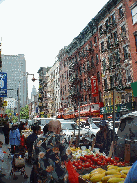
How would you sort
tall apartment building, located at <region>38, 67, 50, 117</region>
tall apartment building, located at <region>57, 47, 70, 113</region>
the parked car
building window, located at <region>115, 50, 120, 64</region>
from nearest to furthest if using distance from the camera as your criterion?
the parked car → building window, located at <region>115, 50, 120, 64</region> → tall apartment building, located at <region>57, 47, 70, 113</region> → tall apartment building, located at <region>38, 67, 50, 117</region>

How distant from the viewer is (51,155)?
3.88m

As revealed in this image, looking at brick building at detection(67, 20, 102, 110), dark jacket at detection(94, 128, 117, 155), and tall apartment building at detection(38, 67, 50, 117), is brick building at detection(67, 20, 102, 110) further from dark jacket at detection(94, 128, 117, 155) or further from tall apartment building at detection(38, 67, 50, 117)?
dark jacket at detection(94, 128, 117, 155)

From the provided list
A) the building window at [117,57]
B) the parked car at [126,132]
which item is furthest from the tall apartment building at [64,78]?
the parked car at [126,132]

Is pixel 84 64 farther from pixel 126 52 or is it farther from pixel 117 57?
pixel 126 52

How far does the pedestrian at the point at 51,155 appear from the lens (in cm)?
385

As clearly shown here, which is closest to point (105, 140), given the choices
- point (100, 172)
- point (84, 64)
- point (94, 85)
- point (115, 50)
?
point (100, 172)

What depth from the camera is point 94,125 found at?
672 inches

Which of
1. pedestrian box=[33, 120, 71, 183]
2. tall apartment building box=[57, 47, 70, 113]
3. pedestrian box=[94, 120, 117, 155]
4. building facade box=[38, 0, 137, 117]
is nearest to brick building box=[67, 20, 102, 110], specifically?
building facade box=[38, 0, 137, 117]

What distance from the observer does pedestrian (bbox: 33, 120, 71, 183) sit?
3.85m

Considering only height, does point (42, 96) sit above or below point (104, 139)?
Answer: above

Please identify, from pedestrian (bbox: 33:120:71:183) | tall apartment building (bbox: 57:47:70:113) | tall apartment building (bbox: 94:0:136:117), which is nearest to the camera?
pedestrian (bbox: 33:120:71:183)

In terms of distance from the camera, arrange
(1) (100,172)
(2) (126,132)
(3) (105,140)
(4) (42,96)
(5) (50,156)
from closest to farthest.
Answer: (5) (50,156) < (1) (100,172) < (3) (105,140) < (2) (126,132) < (4) (42,96)

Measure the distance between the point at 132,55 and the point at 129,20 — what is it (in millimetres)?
4514

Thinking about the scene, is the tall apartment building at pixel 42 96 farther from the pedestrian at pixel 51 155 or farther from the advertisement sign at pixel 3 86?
the pedestrian at pixel 51 155
